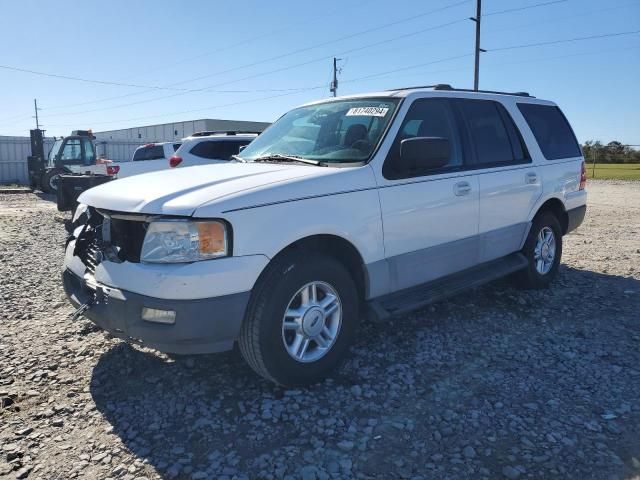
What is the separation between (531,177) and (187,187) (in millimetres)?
3615

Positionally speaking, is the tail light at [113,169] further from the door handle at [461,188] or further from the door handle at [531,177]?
the door handle at [461,188]

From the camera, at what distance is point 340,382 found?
3529mm

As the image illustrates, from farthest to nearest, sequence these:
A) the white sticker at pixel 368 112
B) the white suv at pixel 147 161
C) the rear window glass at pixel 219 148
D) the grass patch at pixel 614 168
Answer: the grass patch at pixel 614 168
the white suv at pixel 147 161
the rear window glass at pixel 219 148
the white sticker at pixel 368 112

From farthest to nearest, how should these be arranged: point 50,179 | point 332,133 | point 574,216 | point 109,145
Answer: point 109,145
point 50,179
point 574,216
point 332,133

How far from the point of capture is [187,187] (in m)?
3.19

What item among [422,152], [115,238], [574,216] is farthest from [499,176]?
[115,238]

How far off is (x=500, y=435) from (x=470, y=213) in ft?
6.80

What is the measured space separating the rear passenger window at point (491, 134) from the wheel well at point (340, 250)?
1708 millimetres

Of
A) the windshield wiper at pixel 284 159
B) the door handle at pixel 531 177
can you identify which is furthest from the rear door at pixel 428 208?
the door handle at pixel 531 177

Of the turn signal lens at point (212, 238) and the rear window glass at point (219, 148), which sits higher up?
the rear window glass at point (219, 148)

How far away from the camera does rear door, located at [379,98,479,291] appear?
3799 millimetres

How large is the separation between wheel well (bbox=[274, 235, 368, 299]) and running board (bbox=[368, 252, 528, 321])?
0.20 m

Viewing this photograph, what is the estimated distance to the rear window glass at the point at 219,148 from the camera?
37.3 feet

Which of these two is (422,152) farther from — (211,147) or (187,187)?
(211,147)
